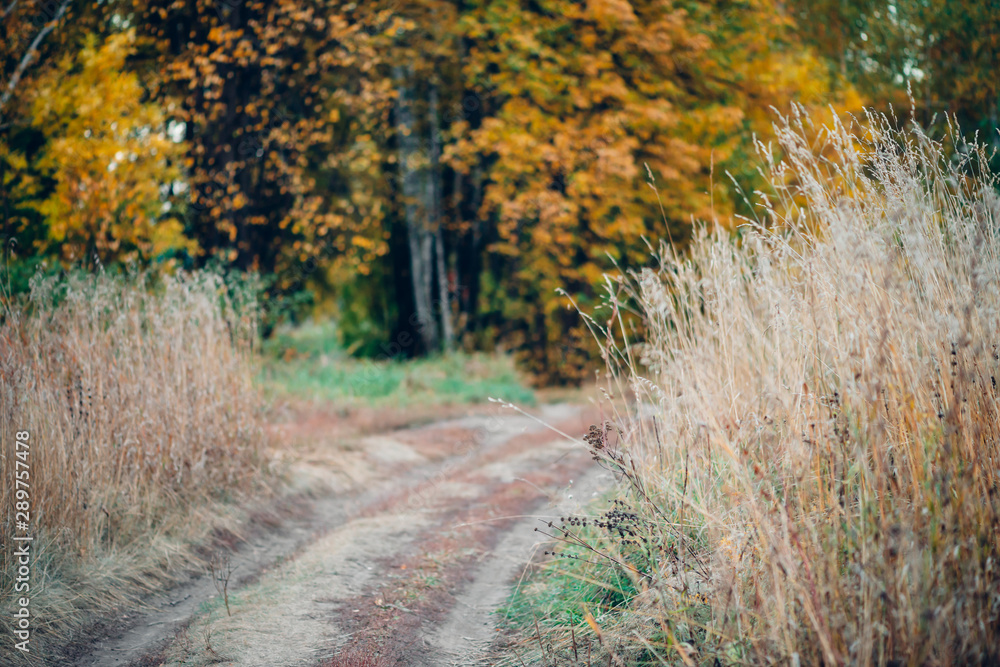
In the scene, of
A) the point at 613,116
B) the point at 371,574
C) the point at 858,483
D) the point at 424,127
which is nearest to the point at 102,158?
the point at 371,574

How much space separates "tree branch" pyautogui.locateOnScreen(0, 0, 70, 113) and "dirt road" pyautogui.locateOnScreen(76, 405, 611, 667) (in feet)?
16.7

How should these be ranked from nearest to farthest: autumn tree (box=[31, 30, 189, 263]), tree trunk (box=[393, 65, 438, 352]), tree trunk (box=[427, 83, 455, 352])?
autumn tree (box=[31, 30, 189, 263]) → tree trunk (box=[393, 65, 438, 352]) → tree trunk (box=[427, 83, 455, 352])

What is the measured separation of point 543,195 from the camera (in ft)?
40.2

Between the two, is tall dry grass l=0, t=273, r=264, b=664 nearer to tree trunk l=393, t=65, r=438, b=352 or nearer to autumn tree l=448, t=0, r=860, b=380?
autumn tree l=448, t=0, r=860, b=380

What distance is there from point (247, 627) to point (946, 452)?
3.54m

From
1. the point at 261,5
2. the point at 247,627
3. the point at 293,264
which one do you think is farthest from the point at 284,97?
the point at 247,627

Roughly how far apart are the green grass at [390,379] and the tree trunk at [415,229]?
1004mm

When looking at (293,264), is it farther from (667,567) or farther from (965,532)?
(965,532)

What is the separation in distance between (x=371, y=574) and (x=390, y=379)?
7.78 metres

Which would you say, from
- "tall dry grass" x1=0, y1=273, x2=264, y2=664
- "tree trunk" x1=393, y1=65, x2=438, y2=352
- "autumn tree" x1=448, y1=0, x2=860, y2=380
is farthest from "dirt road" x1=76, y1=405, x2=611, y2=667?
"tree trunk" x1=393, y1=65, x2=438, y2=352

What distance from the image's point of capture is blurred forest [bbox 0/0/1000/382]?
8.53 meters

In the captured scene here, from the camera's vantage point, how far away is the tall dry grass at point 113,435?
154 inches

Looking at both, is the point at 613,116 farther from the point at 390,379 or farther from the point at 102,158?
the point at 102,158

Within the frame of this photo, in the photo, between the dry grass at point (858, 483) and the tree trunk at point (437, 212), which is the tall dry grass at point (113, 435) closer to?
the dry grass at point (858, 483)
